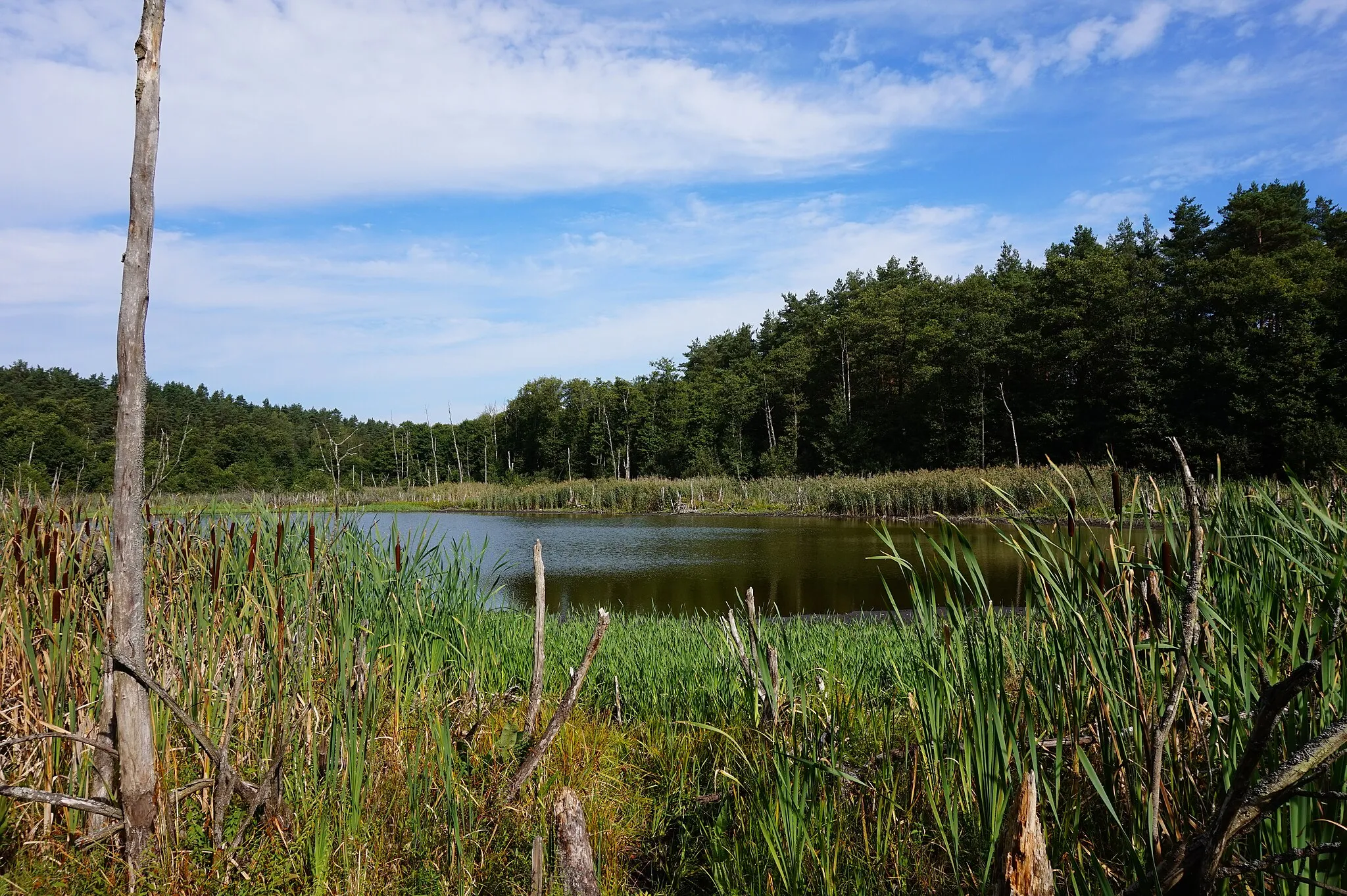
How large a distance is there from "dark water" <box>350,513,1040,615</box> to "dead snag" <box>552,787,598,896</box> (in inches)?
211

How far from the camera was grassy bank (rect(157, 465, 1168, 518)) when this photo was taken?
80.1ft

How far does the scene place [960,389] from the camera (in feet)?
131

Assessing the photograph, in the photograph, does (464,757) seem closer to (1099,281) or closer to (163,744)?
(163,744)

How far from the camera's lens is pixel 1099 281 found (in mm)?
34062

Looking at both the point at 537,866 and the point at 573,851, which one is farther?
the point at 573,851

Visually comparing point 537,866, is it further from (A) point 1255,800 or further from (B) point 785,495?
(B) point 785,495

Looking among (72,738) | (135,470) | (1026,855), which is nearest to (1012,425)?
(1026,855)

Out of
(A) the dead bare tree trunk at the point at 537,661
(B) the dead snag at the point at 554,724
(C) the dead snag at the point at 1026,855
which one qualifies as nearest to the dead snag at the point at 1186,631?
(C) the dead snag at the point at 1026,855

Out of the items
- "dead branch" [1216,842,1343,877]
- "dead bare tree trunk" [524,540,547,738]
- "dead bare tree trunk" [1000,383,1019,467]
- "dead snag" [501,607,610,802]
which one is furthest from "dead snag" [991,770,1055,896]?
"dead bare tree trunk" [1000,383,1019,467]

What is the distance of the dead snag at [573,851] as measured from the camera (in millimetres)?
2367

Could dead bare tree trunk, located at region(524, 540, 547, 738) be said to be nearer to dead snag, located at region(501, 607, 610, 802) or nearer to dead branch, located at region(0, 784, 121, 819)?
dead snag, located at region(501, 607, 610, 802)

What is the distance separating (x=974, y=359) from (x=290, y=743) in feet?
126

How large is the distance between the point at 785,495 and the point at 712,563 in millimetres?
17147

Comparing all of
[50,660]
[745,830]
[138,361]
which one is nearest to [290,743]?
[50,660]
